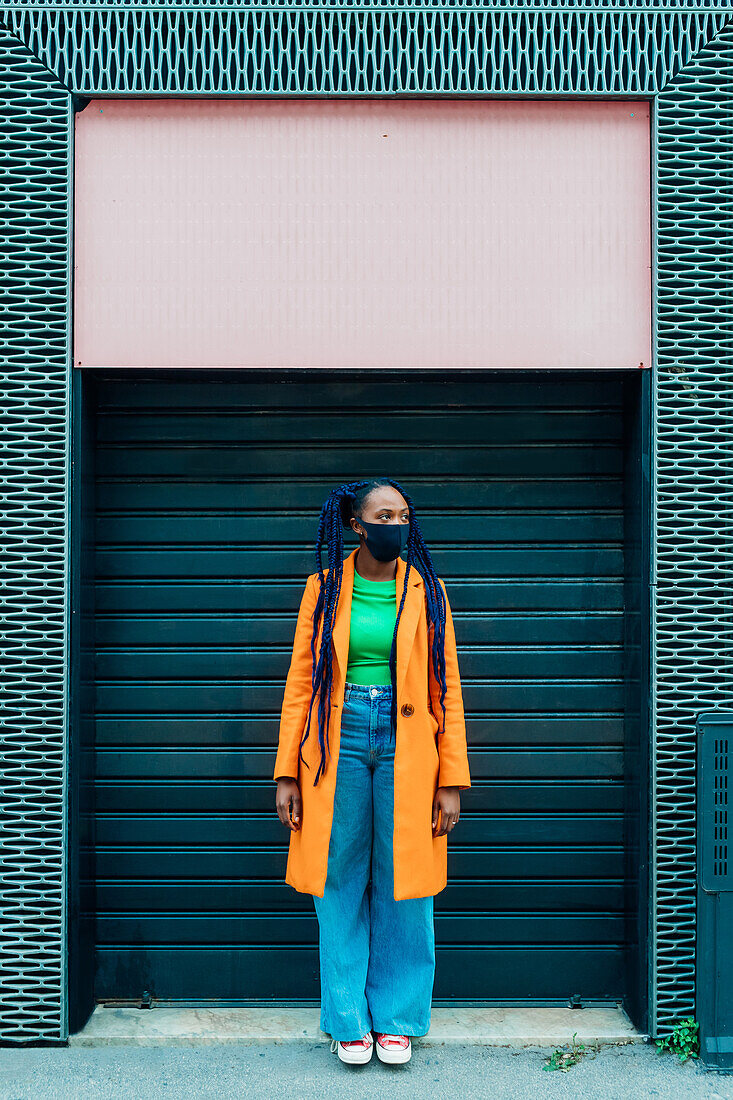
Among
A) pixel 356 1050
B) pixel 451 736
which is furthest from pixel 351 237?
pixel 356 1050

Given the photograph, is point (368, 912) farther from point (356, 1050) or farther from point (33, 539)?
point (33, 539)

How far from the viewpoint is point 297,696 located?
3592mm

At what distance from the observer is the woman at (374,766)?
3.50 metres

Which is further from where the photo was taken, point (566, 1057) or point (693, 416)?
point (693, 416)

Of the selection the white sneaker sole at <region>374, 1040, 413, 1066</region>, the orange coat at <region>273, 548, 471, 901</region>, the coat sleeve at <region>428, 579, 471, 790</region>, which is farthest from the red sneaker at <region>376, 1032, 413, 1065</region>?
the coat sleeve at <region>428, 579, 471, 790</region>

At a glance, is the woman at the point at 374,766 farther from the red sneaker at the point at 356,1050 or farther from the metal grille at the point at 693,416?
the metal grille at the point at 693,416

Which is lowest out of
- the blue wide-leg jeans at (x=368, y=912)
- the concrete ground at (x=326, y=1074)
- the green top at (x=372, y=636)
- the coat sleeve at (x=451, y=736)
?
the concrete ground at (x=326, y=1074)

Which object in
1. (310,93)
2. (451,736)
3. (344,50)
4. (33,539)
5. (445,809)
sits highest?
(344,50)

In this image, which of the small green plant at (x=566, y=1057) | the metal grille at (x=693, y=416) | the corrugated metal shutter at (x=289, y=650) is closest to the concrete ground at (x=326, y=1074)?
the small green plant at (x=566, y=1057)

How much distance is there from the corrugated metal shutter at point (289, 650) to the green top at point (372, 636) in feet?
2.14

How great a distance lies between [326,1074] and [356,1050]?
0.49 feet

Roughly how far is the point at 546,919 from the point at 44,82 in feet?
13.9

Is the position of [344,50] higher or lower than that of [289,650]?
higher

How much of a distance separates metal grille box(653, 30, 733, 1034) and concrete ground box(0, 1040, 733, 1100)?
19.7 inches
